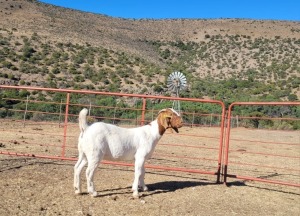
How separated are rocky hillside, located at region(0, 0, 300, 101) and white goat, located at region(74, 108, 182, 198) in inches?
1436

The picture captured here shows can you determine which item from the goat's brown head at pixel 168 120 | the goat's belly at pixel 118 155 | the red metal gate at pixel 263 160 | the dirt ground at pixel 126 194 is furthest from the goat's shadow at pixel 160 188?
the goat's brown head at pixel 168 120

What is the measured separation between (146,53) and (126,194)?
69.5m

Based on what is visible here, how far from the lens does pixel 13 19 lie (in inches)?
2773

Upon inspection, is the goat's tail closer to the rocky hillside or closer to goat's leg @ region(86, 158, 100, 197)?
goat's leg @ region(86, 158, 100, 197)

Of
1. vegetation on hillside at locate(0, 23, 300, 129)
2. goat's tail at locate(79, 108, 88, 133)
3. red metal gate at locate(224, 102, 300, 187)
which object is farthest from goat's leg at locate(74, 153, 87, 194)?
vegetation on hillside at locate(0, 23, 300, 129)

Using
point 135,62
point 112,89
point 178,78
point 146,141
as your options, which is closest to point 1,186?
point 146,141

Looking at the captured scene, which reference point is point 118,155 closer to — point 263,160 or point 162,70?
point 263,160

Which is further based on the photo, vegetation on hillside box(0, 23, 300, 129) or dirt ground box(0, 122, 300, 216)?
vegetation on hillside box(0, 23, 300, 129)

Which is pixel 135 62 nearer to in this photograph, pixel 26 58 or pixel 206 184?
pixel 26 58

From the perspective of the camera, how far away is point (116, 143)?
23.7ft

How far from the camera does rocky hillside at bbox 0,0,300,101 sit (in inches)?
1999

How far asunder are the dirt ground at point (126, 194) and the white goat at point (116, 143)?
0.40m

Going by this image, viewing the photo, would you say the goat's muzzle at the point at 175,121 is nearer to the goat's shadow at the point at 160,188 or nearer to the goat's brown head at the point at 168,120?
the goat's brown head at the point at 168,120

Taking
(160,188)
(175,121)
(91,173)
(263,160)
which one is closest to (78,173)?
(91,173)
